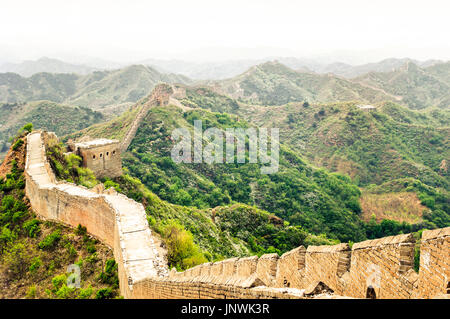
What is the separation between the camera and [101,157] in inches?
1324

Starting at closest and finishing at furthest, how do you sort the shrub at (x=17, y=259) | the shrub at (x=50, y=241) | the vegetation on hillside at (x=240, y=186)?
the shrub at (x=17, y=259) → the shrub at (x=50, y=241) → the vegetation on hillside at (x=240, y=186)

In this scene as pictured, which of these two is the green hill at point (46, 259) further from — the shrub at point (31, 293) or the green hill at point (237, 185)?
the green hill at point (237, 185)

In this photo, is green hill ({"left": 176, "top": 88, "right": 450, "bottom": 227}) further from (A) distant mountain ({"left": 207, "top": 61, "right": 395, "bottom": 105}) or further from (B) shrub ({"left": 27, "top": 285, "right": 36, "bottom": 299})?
(B) shrub ({"left": 27, "top": 285, "right": 36, "bottom": 299})

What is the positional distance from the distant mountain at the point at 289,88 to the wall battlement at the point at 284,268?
127 meters

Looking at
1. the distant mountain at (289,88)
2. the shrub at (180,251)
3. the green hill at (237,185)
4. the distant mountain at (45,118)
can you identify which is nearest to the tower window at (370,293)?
the shrub at (180,251)

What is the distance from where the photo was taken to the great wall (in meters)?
5.22

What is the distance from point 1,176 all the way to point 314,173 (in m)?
53.7

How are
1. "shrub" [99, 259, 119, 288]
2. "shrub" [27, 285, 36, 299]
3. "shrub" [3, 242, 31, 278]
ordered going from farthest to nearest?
"shrub" [3, 242, 31, 278] → "shrub" [27, 285, 36, 299] → "shrub" [99, 259, 119, 288]

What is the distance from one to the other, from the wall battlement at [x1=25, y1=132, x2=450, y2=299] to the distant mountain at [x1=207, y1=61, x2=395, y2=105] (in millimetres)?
126966

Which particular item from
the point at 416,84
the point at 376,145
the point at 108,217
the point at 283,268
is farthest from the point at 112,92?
the point at 283,268

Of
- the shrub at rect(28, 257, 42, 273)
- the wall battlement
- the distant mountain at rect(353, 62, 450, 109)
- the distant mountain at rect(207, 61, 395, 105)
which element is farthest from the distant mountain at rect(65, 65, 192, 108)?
the wall battlement

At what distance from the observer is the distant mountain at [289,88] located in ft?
472

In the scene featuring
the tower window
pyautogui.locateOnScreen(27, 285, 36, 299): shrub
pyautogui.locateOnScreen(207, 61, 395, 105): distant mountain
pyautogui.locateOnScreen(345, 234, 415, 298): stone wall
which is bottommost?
pyautogui.locateOnScreen(27, 285, 36, 299): shrub
